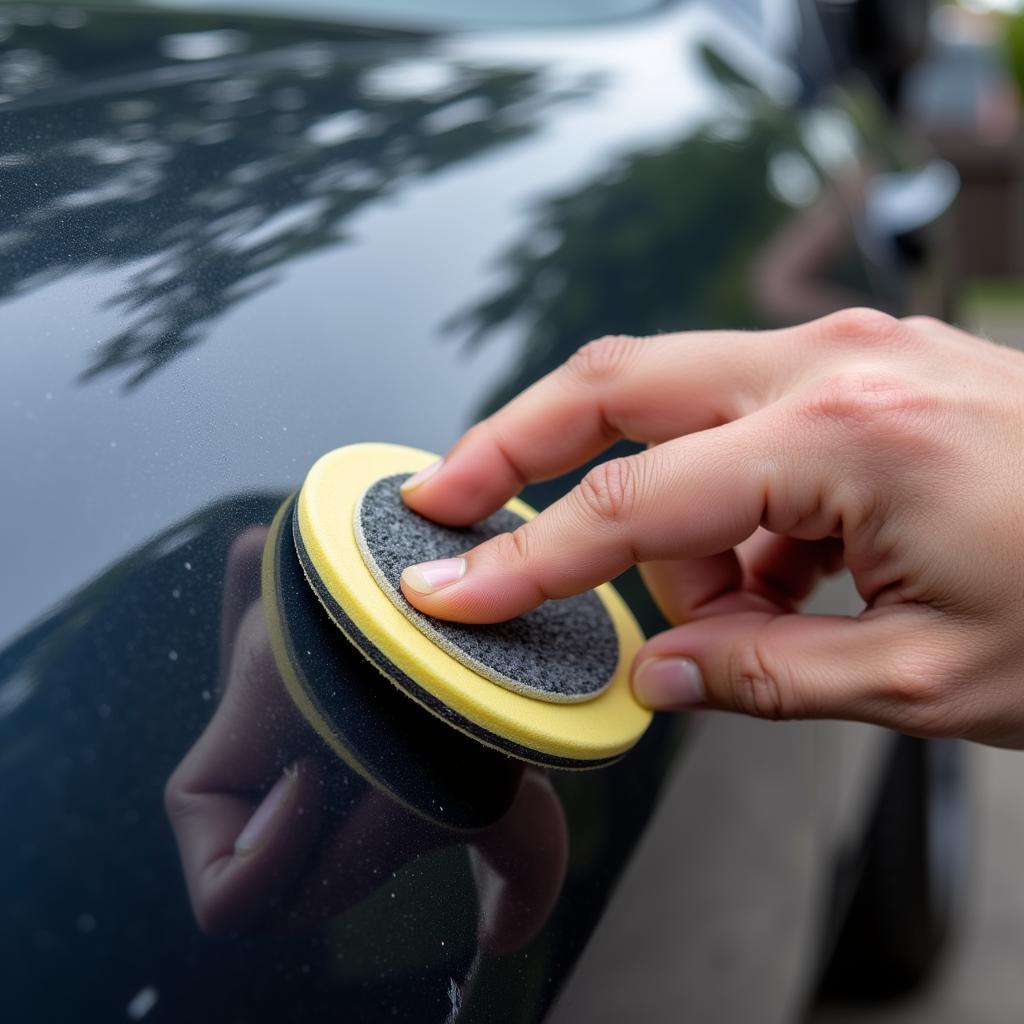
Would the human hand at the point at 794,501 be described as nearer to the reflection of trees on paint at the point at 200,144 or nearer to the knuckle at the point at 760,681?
the knuckle at the point at 760,681

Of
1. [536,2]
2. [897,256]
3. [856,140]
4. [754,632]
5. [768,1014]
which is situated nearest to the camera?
[754,632]

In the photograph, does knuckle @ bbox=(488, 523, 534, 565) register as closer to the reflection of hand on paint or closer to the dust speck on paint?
the reflection of hand on paint

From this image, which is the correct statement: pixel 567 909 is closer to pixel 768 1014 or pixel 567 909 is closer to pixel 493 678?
pixel 493 678

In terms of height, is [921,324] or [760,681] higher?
[921,324]

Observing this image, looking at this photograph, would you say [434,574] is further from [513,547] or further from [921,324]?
[921,324]

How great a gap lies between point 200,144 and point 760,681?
0.58 meters

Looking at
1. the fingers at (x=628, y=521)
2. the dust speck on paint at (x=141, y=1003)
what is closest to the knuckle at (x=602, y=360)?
the fingers at (x=628, y=521)

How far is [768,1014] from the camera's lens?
1269mm

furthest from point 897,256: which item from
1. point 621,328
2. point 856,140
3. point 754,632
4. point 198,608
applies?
point 198,608

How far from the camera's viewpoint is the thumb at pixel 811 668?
2.93 feet

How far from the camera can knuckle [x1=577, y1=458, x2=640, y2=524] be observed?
83cm

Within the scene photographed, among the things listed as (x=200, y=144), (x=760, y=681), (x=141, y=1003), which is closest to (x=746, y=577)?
(x=760, y=681)

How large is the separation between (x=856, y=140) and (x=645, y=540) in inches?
76.6

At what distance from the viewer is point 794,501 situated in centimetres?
87
